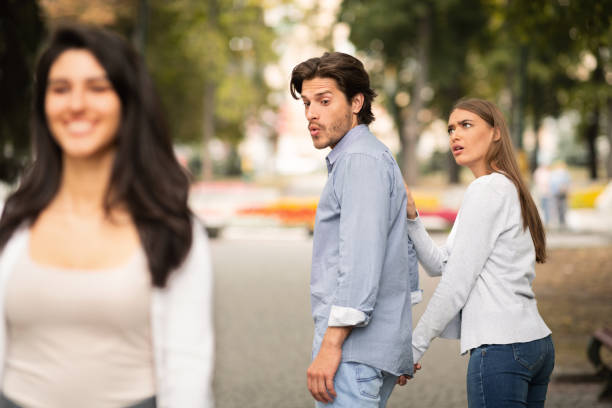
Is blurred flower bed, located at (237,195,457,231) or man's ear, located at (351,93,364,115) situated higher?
man's ear, located at (351,93,364,115)

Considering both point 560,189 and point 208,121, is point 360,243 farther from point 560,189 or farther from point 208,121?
point 208,121

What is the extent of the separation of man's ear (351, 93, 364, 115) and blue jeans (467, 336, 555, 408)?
1.00 metres

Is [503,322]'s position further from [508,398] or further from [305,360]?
[305,360]

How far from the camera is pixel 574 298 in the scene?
11.0 m

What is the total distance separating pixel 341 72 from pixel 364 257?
2.39 feet

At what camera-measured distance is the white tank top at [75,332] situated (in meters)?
1.99

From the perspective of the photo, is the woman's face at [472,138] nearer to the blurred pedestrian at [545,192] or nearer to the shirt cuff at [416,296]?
the shirt cuff at [416,296]

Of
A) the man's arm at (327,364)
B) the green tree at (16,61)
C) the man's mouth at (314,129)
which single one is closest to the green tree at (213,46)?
the green tree at (16,61)

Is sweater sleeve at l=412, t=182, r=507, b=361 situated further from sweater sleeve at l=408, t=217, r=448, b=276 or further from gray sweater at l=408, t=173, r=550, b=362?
sweater sleeve at l=408, t=217, r=448, b=276

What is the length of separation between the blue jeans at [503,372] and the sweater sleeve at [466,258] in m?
0.19

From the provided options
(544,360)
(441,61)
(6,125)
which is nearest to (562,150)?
(441,61)

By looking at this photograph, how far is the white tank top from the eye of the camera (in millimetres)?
1986

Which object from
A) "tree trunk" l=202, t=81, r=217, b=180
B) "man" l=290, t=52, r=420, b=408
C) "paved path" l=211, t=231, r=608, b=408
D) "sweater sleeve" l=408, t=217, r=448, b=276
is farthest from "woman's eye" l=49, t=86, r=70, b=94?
"tree trunk" l=202, t=81, r=217, b=180

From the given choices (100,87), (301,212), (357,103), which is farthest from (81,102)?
(301,212)
